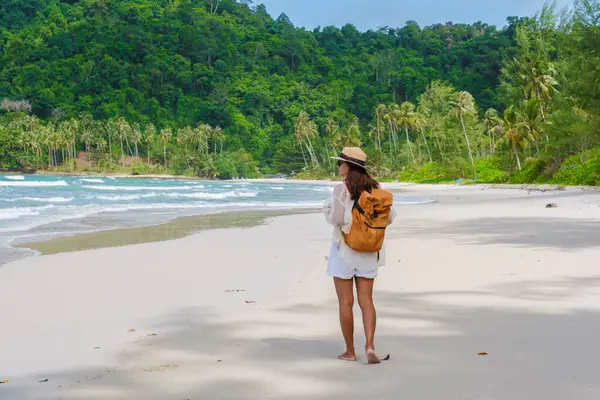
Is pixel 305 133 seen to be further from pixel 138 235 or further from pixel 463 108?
pixel 138 235

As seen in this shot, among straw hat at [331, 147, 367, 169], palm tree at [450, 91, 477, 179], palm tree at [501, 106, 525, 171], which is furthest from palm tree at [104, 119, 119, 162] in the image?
straw hat at [331, 147, 367, 169]

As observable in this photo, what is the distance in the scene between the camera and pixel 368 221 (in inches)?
169

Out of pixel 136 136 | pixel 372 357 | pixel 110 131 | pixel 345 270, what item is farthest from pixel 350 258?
pixel 110 131

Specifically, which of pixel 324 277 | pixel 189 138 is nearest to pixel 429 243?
pixel 324 277

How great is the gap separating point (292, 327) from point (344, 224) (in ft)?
4.93

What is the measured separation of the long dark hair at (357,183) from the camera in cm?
434

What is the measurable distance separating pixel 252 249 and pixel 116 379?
7.50m

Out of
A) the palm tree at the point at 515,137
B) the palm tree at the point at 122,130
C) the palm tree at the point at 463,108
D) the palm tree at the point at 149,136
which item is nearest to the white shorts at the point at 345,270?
the palm tree at the point at 515,137

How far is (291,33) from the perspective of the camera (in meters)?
168

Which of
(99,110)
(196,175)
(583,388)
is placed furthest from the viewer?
(99,110)

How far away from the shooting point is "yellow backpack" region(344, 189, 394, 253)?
4273mm

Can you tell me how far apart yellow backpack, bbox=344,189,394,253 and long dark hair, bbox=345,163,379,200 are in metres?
0.04

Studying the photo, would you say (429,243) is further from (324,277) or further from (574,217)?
(574,217)

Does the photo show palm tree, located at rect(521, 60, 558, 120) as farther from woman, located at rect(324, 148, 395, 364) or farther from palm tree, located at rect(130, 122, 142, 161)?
palm tree, located at rect(130, 122, 142, 161)
